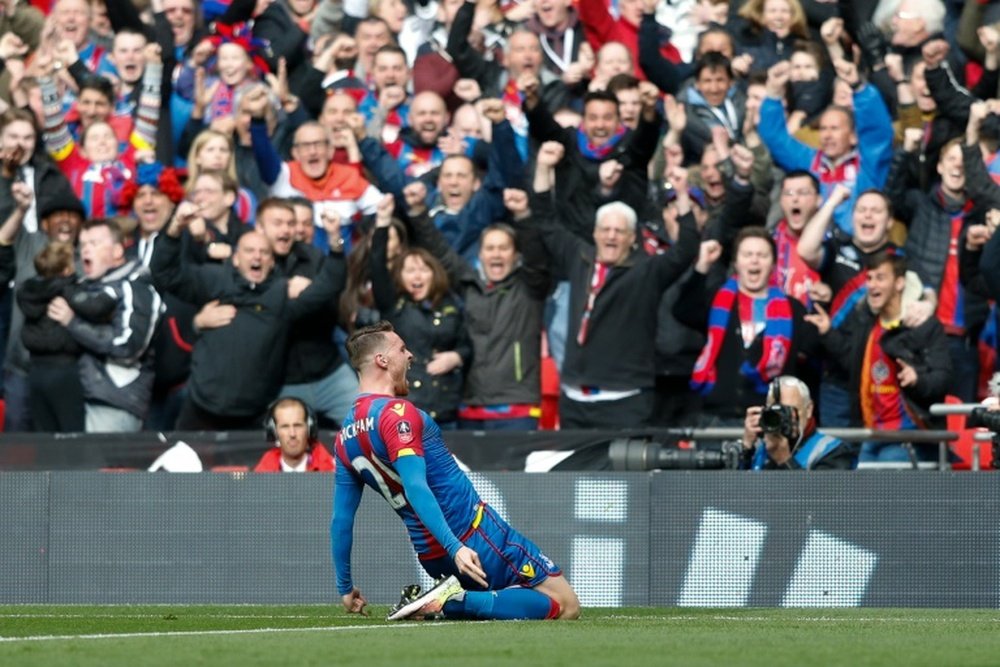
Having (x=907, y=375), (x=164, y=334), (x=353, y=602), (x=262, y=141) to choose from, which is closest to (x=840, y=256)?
(x=907, y=375)

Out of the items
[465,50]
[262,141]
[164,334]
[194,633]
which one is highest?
[465,50]

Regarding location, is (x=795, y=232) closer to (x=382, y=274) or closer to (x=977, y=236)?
(x=977, y=236)

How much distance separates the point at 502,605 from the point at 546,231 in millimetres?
5533

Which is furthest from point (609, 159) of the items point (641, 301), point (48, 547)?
point (48, 547)

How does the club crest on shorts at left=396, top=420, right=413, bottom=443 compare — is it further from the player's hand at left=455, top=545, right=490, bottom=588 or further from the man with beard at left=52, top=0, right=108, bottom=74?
the man with beard at left=52, top=0, right=108, bottom=74

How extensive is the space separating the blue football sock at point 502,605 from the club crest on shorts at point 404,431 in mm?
870

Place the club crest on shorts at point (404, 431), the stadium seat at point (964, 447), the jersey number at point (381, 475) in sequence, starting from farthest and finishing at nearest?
the stadium seat at point (964, 447) < the jersey number at point (381, 475) < the club crest on shorts at point (404, 431)

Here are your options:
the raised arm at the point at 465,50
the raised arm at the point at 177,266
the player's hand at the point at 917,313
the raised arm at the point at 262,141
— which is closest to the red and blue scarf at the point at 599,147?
the raised arm at the point at 465,50

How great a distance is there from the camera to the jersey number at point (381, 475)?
10516mm

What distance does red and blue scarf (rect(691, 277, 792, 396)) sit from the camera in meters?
15.0

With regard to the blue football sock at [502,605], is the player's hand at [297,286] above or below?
above

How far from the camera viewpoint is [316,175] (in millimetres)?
16891

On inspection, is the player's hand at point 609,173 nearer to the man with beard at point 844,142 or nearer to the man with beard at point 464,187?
the man with beard at point 464,187

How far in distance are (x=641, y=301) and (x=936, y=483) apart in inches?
113
